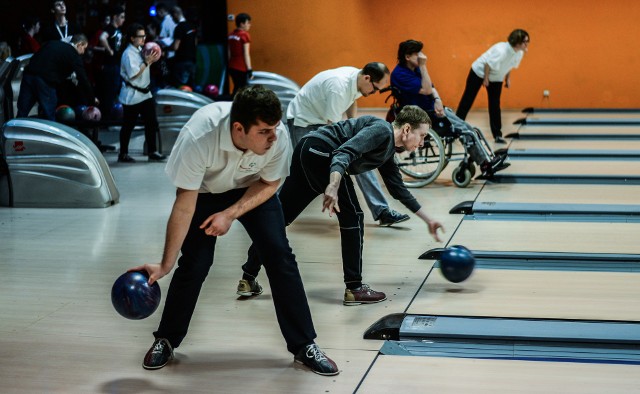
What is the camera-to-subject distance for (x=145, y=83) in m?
8.15

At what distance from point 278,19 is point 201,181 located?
33.9 feet

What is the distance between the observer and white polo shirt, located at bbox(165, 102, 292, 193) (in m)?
3.02

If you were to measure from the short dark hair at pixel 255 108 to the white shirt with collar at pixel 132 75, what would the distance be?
17.6ft

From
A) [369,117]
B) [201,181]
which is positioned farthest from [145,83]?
[201,181]

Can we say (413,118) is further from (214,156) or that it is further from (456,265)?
(214,156)

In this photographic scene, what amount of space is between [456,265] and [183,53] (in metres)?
7.71

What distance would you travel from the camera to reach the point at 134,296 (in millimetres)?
3145

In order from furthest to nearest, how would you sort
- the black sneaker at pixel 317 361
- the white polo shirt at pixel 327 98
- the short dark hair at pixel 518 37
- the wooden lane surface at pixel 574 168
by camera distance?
the short dark hair at pixel 518 37, the wooden lane surface at pixel 574 168, the white polo shirt at pixel 327 98, the black sneaker at pixel 317 361

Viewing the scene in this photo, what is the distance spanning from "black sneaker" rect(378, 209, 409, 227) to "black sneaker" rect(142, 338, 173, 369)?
2.58 m

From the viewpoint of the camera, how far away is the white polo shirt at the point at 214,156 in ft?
9.89

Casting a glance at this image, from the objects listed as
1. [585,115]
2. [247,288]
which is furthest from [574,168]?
[247,288]

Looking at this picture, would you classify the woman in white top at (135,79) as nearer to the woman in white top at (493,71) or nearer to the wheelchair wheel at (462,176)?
the wheelchair wheel at (462,176)

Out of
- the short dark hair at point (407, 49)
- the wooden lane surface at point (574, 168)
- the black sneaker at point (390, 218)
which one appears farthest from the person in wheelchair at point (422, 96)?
the black sneaker at point (390, 218)

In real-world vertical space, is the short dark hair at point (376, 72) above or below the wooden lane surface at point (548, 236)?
above
